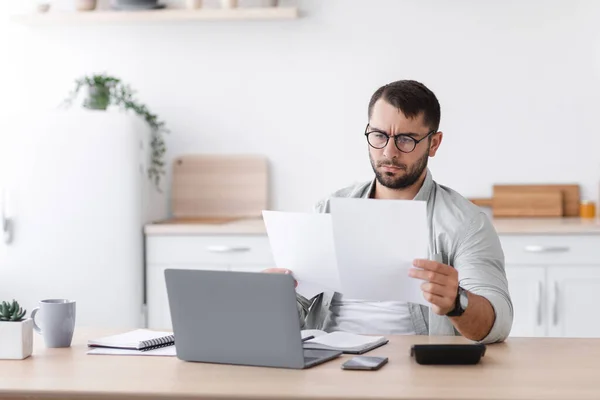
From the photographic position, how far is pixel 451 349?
5.76 ft

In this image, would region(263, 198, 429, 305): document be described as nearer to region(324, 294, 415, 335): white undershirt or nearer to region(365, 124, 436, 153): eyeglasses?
region(324, 294, 415, 335): white undershirt

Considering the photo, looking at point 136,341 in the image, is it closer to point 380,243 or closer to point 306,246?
point 306,246

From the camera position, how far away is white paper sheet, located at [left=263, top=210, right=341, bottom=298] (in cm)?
191

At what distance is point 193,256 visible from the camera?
155 inches

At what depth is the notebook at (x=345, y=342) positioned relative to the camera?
74.8 inches

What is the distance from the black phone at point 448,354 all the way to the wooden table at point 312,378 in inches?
0.8

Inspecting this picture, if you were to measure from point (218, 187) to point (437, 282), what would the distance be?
2.74 meters

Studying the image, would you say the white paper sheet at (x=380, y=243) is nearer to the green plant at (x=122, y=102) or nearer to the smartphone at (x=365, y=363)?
the smartphone at (x=365, y=363)

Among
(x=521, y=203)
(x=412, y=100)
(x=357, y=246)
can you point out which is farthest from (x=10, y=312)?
(x=521, y=203)

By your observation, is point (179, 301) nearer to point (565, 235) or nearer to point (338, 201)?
point (338, 201)

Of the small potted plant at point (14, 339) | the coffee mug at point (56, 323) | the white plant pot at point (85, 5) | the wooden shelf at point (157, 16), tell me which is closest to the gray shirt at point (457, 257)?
the coffee mug at point (56, 323)

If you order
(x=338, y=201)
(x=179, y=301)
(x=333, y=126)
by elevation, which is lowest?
(x=179, y=301)

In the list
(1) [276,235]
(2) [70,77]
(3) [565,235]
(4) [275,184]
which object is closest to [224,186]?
(4) [275,184]

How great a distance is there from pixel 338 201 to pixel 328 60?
2620 millimetres
